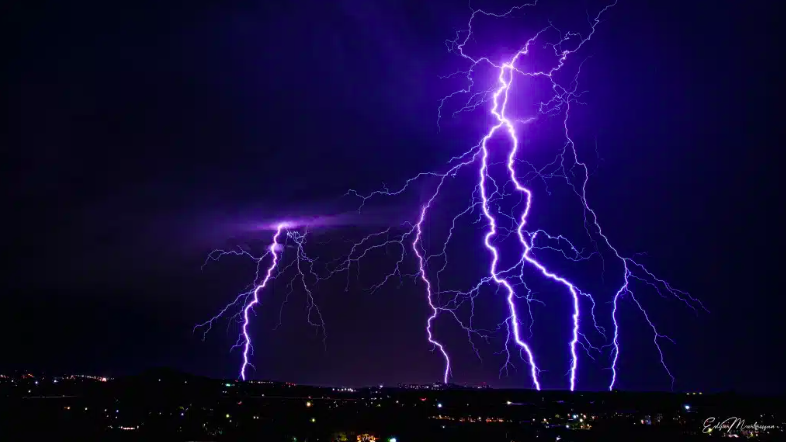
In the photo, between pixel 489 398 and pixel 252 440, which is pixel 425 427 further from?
pixel 489 398

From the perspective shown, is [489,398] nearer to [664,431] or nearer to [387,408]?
[387,408]

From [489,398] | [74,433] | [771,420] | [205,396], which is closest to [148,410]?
[205,396]

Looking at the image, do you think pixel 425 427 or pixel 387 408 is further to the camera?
pixel 387 408

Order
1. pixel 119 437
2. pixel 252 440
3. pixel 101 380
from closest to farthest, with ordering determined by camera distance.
Answer: pixel 119 437
pixel 252 440
pixel 101 380

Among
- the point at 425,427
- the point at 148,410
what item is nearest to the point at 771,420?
the point at 425,427

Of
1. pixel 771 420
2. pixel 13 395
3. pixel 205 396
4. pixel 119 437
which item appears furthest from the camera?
pixel 205 396
